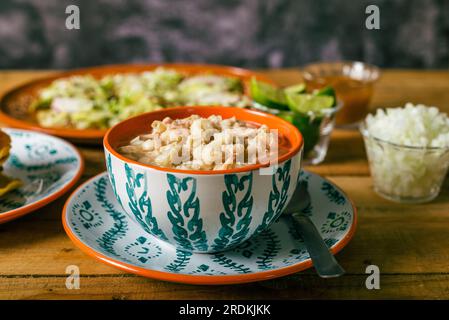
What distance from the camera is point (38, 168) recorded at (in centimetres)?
147

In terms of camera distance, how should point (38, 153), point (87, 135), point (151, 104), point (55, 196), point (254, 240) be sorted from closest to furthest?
point (254, 240), point (55, 196), point (38, 153), point (87, 135), point (151, 104)

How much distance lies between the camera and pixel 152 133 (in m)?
1.15

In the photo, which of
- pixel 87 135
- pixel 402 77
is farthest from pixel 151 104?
pixel 402 77

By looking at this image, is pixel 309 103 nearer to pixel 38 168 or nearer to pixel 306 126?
pixel 306 126

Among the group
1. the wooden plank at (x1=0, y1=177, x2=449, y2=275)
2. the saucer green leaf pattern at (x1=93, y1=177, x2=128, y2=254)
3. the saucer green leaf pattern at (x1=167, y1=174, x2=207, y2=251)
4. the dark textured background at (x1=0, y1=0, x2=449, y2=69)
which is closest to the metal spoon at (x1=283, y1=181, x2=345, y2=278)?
the wooden plank at (x1=0, y1=177, x2=449, y2=275)

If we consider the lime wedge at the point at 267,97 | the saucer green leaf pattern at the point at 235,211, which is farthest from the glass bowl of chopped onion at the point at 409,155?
the saucer green leaf pattern at the point at 235,211

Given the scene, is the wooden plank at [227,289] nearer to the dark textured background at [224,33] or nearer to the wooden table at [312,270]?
the wooden table at [312,270]

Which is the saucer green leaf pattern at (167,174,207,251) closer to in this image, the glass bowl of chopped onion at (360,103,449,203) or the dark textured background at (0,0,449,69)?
the glass bowl of chopped onion at (360,103,449,203)

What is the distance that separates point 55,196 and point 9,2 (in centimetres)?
302

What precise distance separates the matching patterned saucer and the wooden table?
0.04 m

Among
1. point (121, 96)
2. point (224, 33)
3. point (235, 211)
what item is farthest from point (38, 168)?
point (224, 33)

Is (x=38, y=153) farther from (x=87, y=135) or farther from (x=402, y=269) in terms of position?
(x=402, y=269)

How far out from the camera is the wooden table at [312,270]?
993 mm

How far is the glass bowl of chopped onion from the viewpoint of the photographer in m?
1.36
